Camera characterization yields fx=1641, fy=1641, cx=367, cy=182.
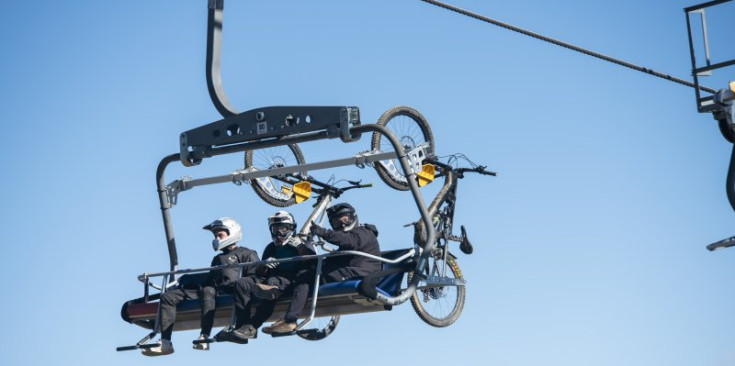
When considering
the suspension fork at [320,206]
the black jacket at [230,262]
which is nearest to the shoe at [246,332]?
the black jacket at [230,262]

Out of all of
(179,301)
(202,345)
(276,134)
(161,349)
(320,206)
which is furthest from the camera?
(320,206)

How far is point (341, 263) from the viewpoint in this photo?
624 inches

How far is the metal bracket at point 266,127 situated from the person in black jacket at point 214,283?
81cm

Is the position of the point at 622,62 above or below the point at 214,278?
above

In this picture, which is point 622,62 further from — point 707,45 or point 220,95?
point 220,95

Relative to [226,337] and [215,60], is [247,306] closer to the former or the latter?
[226,337]

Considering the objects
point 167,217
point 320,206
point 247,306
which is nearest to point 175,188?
point 167,217

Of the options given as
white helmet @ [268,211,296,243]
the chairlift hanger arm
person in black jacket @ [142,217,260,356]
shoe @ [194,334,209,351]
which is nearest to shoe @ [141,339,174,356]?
person in black jacket @ [142,217,260,356]

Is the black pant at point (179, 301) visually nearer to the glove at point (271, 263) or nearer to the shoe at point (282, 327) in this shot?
the glove at point (271, 263)

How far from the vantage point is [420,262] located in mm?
15477

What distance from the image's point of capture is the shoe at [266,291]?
1588cm

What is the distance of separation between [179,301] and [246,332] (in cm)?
100

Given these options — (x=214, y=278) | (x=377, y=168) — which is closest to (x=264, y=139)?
(x=214, y=278)

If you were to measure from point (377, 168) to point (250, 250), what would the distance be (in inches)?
110
